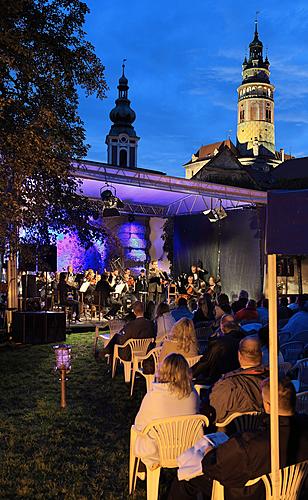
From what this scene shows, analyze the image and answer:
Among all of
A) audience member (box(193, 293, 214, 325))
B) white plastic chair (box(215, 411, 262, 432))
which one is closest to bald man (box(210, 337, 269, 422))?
white plastic chair (box(215, 411, 262, 432))

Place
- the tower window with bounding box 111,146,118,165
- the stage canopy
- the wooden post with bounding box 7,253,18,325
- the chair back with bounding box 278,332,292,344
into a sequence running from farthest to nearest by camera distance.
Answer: the tower window with bounding box 111,146,118,165 → the stage canopy → the wooden post with bounding box 7,253,18,325 → the chair back with bounding box 278,332,292,344

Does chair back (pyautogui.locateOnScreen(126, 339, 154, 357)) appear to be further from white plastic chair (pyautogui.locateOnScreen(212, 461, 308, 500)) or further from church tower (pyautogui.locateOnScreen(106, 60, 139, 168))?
church tower (pyautogui.locateOnScreen(106, 60, 139, 168))

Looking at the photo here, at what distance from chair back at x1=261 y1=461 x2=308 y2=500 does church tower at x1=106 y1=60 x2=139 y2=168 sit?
4694cm

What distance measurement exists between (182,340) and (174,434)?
6.96 ft

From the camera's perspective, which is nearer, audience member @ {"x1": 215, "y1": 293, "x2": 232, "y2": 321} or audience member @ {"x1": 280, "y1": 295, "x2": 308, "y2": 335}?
audience member @ {"x1": 280, "y1": 295, "x2": 308, "y2": 335}

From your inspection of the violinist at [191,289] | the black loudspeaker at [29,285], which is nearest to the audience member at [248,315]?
the black loudspeaker at [29,285]

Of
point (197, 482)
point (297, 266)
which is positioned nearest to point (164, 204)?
point (297, 266)

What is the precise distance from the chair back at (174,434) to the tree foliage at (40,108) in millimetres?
5150

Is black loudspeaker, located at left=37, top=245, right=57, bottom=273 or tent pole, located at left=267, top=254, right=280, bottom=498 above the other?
black loudspeaker, located at left=37, top=245, right=57, bottom=273

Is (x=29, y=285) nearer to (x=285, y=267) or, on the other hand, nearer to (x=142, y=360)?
(x=142, y=360)

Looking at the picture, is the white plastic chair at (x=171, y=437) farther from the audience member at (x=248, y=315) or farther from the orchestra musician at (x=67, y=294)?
the orchestra musician at (x=67, y=294)

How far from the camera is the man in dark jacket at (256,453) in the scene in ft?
7.10

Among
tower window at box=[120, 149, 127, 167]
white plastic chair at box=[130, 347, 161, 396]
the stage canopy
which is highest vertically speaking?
tower window at box=[120, 149, 127, 167]

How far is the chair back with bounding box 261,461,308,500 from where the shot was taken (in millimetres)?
2232
